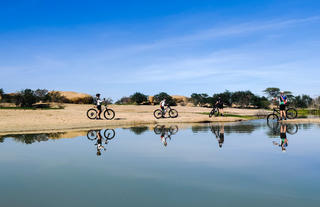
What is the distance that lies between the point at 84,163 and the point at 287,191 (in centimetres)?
586

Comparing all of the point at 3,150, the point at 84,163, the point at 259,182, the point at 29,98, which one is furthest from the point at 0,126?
the point at 29,98

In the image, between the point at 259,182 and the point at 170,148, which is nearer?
the point at 259,182

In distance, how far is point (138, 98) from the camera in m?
68.4

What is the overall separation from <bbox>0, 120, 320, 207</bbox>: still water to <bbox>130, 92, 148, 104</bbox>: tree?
5592 cm

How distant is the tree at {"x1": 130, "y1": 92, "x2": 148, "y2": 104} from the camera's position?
68.2 meters

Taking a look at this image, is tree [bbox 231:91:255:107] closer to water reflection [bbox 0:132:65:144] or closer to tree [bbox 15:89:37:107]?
tree [bbox 15:89:37:107]

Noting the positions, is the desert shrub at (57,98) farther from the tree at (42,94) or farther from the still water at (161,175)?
the still water at (161,175)

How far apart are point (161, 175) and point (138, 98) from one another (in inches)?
2403

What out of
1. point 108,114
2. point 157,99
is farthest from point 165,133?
point 157,99

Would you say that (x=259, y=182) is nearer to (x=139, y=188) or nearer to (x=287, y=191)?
(x=287, y=191)

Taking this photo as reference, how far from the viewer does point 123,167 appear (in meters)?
8.57

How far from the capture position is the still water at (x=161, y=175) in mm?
5844

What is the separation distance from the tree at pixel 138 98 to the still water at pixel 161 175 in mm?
55925

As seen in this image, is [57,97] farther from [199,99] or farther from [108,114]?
[199,99]
